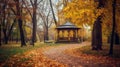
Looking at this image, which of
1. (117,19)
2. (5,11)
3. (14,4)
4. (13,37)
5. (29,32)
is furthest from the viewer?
(29,32)

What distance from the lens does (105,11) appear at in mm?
20797

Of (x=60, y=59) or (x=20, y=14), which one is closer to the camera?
(x=60, y=59)

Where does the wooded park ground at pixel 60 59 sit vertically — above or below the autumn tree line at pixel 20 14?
below

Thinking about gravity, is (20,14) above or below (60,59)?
above

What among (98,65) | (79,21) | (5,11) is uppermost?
(5,11)

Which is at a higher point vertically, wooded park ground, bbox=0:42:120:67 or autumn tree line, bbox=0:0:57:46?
autumn tree line, bbox=0:0:57:46

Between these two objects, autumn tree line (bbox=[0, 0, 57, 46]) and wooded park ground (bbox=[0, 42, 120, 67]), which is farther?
autumn tree line (bbox=[0, 0, 57, 46])

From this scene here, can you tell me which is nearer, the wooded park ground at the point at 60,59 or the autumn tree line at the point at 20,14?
the wooded park ground at the point at 60,59

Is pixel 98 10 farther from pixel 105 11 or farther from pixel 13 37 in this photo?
pixel 13 37

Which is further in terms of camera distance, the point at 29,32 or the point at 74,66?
the point at 29,32

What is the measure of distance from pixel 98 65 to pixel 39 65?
3759 mm

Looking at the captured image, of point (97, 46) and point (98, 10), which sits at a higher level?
point (98, 10)

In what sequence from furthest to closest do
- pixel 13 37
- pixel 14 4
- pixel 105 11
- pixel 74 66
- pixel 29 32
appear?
1. pixel 29 32
2. pixel 13 37
3. pixel 14 4
4. pixel 105 11
5. pixel 74 66

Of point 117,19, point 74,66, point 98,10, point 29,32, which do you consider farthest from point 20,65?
point 29,32
